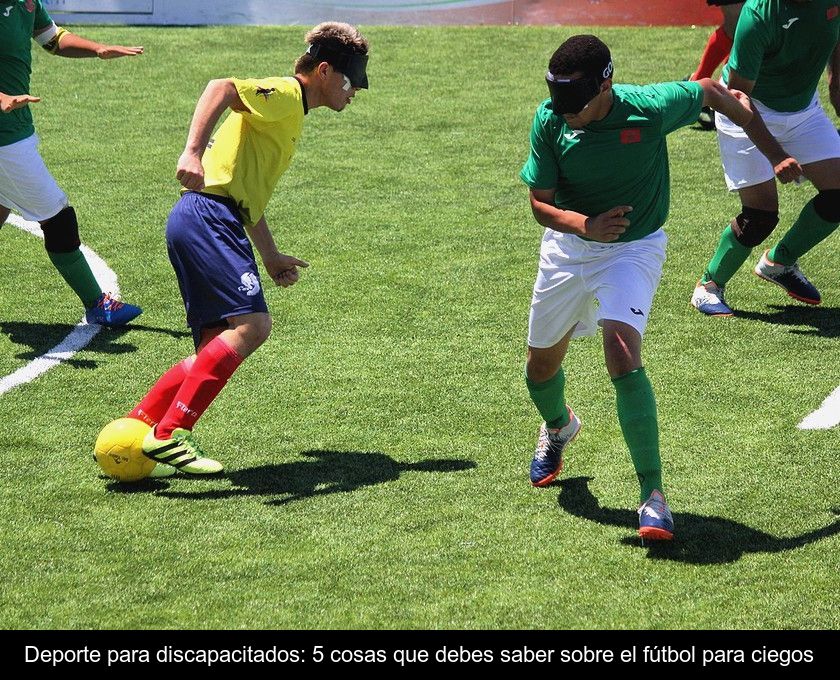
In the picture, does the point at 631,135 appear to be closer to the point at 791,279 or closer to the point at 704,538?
the point at 704,538

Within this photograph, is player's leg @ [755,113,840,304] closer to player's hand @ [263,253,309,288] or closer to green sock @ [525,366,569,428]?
green sock @ [525,366,569,428]

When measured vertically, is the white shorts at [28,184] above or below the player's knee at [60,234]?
above

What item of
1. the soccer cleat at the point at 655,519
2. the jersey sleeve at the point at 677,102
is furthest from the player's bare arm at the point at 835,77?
the soccer cleat at the point at 655,519

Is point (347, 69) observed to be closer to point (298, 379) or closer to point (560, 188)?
point (560, 188)

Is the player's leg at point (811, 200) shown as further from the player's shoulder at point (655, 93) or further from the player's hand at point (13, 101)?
the player's hand at point (13, 101)

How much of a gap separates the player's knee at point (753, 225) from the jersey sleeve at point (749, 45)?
1105 mm

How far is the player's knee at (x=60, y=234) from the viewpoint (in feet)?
26.7

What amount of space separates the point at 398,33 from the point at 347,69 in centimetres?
984

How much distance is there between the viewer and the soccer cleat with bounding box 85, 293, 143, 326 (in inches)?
326

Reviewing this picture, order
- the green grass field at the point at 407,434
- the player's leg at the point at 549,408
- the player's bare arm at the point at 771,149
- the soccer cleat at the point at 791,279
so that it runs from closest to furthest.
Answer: the green grass field at the point at 407,434
the player's bare arm at the point at 771,149
the player's leg at the point at 549,408
the soccer cleat at the point at 791,279
